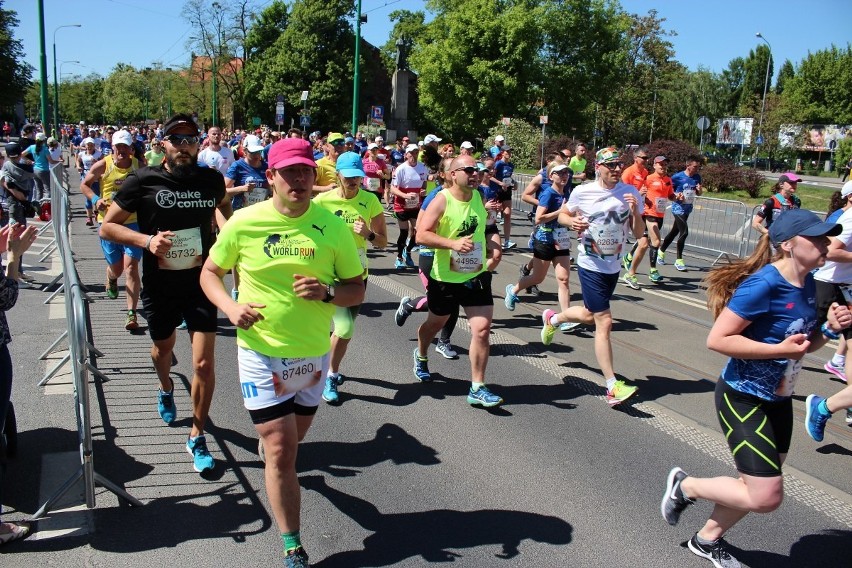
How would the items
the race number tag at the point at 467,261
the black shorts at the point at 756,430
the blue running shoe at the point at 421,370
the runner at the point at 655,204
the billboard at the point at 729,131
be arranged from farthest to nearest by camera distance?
the billboard at the point at 729,131 < the runner at the point at 655,204 < the blue running shoe at the point at 421,370 < the race number tag at the point at 467,261 < the black shorts at the point at 756,430

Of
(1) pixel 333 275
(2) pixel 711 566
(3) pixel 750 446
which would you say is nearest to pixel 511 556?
(2) pixel 711 566

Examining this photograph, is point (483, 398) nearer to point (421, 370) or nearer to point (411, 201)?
point (421, 370)

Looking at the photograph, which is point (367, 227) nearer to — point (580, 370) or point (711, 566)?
point (580, 370)

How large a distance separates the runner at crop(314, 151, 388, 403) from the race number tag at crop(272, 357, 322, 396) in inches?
80.0

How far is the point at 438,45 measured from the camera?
50.8 metres

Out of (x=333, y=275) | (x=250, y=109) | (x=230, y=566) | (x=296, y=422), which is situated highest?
(x=250, y=109)

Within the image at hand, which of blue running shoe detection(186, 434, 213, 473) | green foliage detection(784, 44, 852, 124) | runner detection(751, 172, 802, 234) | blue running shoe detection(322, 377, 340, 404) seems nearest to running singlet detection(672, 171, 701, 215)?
runner detection(751, 172, 802, 234)

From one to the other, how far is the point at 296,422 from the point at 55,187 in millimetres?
6002

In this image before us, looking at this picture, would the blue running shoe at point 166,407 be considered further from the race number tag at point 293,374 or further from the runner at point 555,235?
the runner at point 555,235

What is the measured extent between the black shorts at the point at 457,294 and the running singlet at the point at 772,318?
7.85ft

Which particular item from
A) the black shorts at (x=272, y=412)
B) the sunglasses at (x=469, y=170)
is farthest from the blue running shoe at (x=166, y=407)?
the sunglasses at (x=469, y=170)

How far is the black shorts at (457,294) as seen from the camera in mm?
5594

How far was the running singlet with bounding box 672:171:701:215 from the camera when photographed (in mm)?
11703

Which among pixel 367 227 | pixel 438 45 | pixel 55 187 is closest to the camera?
pixel 367 227
